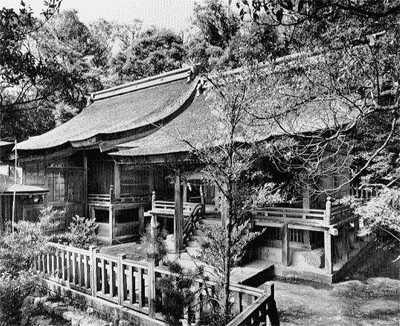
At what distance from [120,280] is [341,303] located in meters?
4.69

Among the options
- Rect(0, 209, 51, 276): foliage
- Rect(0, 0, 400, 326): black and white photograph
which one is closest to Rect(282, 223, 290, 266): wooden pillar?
Rect(0, 0, 400, 326): black and white photograph

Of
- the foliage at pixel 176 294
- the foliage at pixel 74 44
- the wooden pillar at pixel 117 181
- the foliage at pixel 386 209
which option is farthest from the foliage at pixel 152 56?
the foliage at pixel 176 294

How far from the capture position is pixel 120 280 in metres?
5.73

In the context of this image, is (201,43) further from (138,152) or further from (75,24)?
(138,152)

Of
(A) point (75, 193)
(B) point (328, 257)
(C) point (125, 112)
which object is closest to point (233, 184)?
(B) point (328, 257)

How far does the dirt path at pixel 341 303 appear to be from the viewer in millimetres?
5949

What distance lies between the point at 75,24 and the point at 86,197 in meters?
20.0

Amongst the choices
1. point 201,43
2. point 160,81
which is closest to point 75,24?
point 201,43

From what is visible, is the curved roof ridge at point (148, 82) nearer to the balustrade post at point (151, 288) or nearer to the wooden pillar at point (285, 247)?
the wooden pillar at point (285, 247)

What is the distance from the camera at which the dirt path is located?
19.5ft

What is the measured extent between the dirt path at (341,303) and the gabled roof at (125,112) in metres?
6.94

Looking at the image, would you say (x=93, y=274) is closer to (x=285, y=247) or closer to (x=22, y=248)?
(x=22, y=248)

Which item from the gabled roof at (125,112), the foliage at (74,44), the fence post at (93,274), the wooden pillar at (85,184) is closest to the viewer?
the fence post at (93,274)

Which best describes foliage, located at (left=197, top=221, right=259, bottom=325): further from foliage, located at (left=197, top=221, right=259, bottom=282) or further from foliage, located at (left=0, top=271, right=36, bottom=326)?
foliage, located at (left=0, top=271, right=36, bottom=326)
